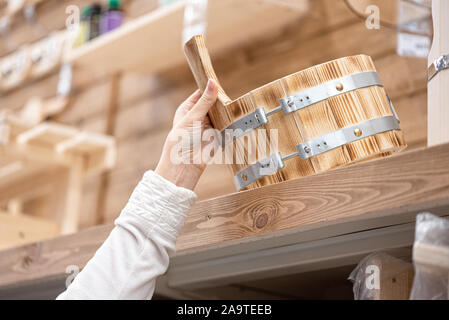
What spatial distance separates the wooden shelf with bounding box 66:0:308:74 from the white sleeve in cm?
104

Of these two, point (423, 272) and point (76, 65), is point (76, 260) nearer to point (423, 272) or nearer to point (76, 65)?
point (423, 272)

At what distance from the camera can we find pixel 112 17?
2551 millimetres

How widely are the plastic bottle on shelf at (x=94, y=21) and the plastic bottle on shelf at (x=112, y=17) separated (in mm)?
38

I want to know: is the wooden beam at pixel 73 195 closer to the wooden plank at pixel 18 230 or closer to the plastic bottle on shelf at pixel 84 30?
the wooden plank at pixel 18 230

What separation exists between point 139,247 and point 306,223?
277 millimetres

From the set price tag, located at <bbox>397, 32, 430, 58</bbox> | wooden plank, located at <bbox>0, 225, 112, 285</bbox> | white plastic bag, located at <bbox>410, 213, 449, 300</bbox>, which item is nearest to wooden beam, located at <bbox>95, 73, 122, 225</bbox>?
wooden plank, located at <bbox>0, 225, 112, 285</bbox>

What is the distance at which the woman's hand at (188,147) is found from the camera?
112cm

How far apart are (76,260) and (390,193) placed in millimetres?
790

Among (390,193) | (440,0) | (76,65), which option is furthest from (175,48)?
(390,193)

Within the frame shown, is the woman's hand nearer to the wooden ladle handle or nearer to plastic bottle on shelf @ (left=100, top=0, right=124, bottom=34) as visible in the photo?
the wooden ladle handle

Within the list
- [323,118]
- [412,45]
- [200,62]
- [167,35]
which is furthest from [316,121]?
[167,35]

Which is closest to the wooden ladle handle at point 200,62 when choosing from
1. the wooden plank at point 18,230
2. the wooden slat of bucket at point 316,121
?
the wooden slat of bucket at point 316,121

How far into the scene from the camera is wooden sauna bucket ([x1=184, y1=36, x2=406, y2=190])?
106 cm

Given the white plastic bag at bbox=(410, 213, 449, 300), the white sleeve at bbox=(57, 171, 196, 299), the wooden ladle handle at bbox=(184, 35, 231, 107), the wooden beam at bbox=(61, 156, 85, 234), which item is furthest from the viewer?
the wooden beam at bbox=(61, 156, 85, 234)
